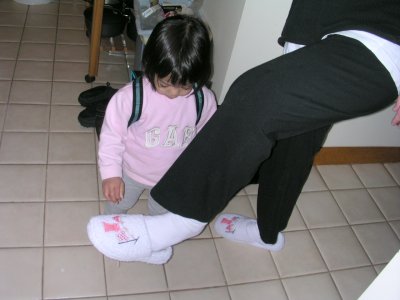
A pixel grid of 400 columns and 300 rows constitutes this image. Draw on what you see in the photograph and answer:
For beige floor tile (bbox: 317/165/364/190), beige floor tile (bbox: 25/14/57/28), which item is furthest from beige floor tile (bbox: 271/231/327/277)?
beige floor tile (bbox: 25/14/57/28)

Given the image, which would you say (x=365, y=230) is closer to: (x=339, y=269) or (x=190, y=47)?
(x=339, y=269)

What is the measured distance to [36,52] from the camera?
1749 millimetres

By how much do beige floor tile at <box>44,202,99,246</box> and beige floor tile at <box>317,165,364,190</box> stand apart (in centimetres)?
90

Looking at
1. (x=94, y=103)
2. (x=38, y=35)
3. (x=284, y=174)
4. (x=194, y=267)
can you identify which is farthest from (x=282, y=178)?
(x=38, y=35)

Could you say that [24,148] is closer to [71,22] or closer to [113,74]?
[113,74]

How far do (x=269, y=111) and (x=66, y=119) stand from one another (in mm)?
1045

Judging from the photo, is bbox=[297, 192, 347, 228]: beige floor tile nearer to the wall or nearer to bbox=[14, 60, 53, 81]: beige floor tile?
the wall

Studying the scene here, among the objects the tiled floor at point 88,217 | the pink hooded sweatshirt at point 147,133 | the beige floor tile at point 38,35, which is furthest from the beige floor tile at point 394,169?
the beige floor tile at point 38,35

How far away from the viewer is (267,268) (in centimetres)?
122

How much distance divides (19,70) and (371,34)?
4.72ft

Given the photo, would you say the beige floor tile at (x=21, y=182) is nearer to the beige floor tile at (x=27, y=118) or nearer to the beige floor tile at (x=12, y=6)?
the beige floor tile at (x=27, y=118)

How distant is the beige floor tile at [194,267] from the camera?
1124mm

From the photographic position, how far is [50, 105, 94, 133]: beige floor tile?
1462 mm

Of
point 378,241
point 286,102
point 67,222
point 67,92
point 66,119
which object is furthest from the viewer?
point 67,92
